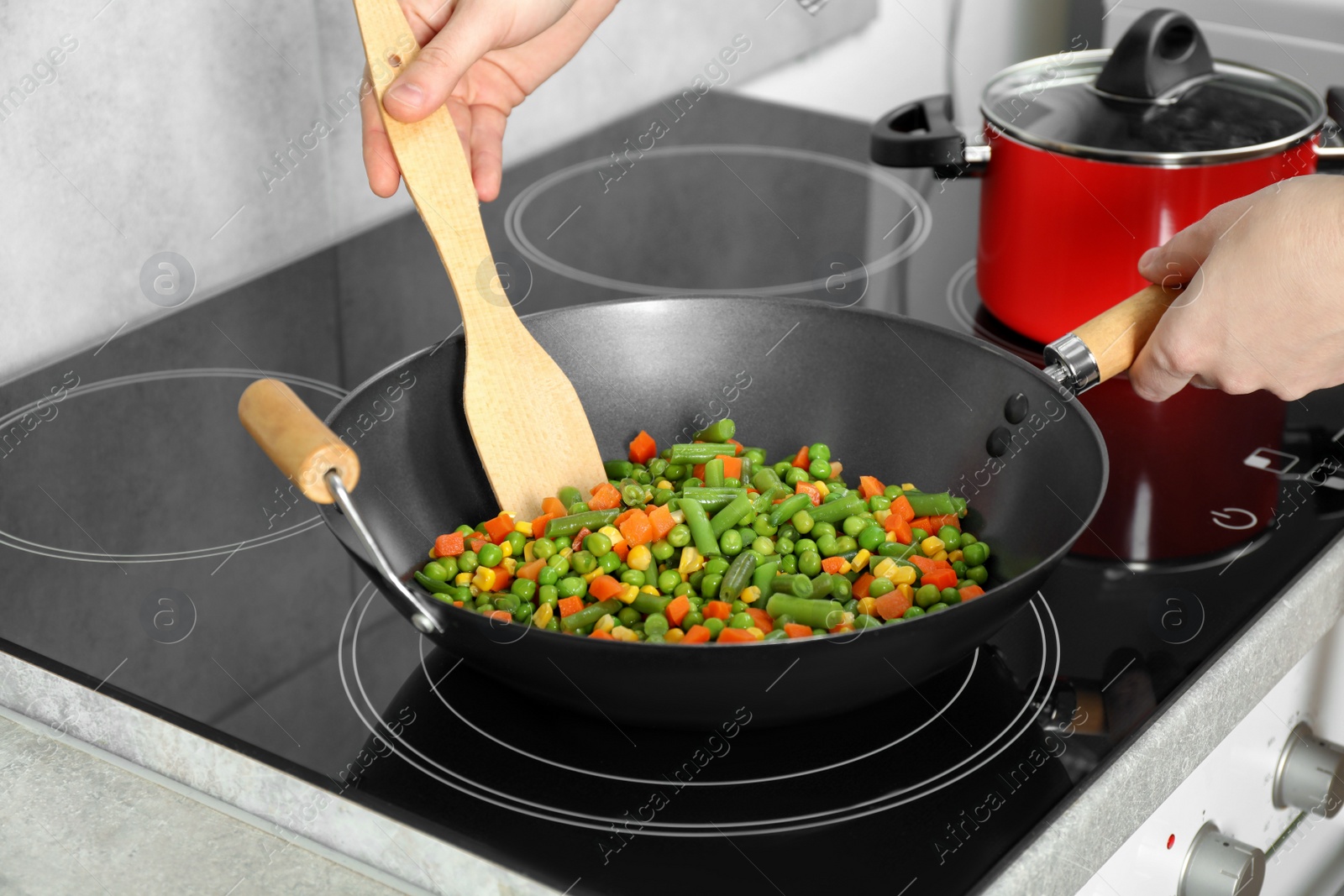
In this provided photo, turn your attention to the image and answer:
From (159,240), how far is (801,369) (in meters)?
0.69

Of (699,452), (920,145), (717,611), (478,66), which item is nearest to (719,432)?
(699,452)

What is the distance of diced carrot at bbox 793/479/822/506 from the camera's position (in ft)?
3.32

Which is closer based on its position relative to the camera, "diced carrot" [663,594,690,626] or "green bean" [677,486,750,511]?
"diced carrot" [663,594,690,626]

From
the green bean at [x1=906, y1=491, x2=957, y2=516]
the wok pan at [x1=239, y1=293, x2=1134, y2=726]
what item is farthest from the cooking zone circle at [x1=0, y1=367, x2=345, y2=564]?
the green bean at [x1=906, y1=491, x2=957, y2=516]

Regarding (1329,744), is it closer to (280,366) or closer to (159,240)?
(280,366)

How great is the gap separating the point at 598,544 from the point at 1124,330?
41 cm

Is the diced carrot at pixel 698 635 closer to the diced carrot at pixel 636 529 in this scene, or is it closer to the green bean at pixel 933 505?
the diced carrot at pixel 636 529

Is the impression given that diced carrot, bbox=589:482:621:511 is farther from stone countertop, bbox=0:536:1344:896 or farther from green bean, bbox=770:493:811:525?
stone countertop, bbox=0:536:1344:896

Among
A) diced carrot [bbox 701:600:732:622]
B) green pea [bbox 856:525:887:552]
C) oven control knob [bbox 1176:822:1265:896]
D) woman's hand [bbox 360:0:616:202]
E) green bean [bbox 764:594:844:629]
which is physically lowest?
oven control knob [bbox 1176:822:1265:896]

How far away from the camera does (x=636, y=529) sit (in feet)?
3.05

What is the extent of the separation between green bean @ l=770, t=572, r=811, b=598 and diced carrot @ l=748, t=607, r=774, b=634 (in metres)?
0.02

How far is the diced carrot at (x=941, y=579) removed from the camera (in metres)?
0.89

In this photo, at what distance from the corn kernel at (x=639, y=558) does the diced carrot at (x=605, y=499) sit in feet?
0.24

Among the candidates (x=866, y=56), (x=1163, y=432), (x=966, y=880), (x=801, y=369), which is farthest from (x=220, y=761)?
(x=866, y=56)
